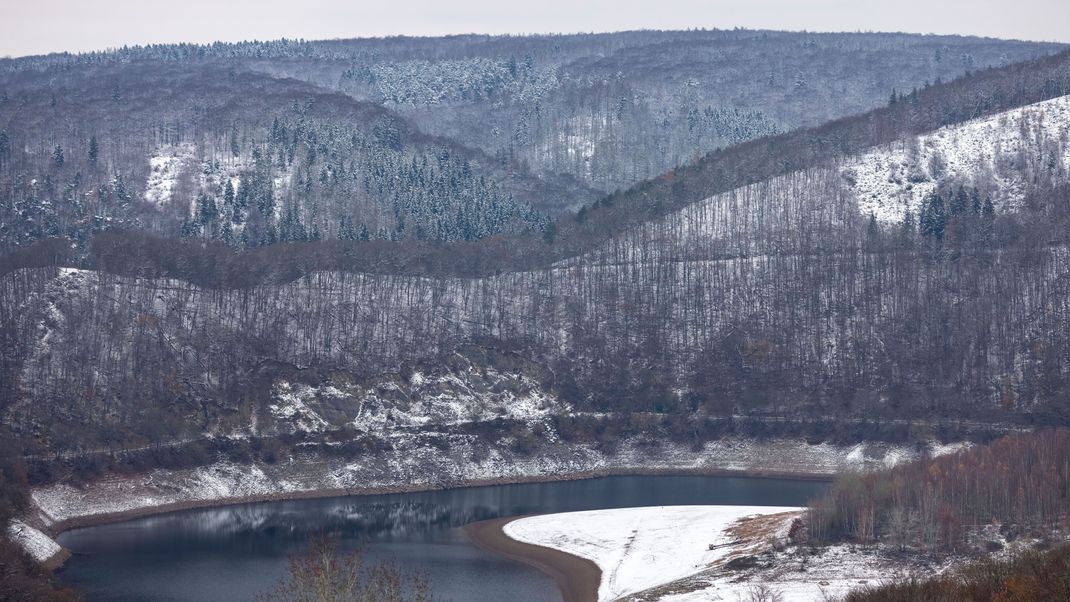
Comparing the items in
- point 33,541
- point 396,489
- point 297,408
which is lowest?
point 396,489

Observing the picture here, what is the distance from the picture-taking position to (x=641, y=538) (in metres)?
112

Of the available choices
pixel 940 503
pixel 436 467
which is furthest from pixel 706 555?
pixel 436 467

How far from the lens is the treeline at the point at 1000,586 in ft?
201

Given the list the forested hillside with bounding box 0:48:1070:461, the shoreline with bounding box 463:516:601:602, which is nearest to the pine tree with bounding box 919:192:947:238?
the forested hillside with bounding box 0:48:1070:461

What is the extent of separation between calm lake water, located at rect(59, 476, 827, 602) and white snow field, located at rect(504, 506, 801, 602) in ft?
17.9

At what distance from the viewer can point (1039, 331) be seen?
172 m

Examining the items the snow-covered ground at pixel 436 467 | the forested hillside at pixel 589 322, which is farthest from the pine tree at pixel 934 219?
the snow-covered ground at pixel 436 467

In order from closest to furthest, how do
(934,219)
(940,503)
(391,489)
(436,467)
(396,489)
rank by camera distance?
(940,503), (391,489), (396,489), (436,467), (934,219)

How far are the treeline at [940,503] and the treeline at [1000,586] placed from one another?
21.9 metres

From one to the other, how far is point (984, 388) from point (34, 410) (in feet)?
353

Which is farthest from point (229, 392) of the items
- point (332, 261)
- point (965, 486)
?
point (965, 486)

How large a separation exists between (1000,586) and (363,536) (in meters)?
64.9

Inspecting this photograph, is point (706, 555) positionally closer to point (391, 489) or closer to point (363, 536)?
point (363, 536)

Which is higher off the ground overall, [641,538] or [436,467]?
[436,467]
